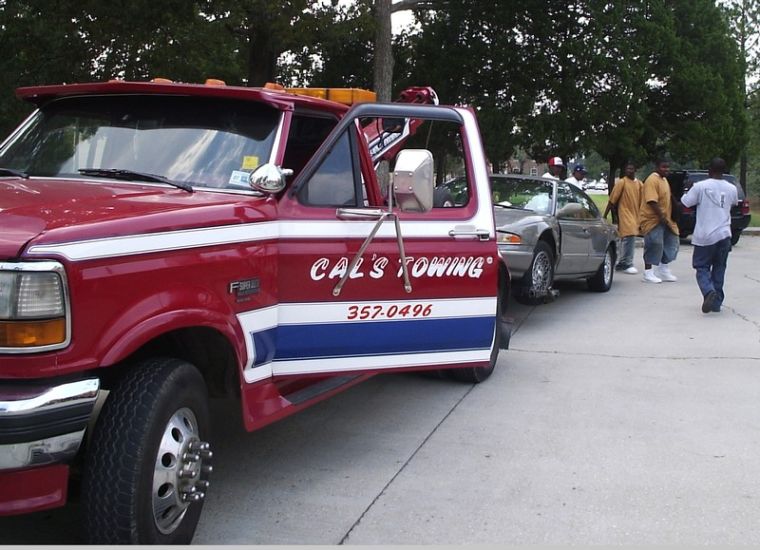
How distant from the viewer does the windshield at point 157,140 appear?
413 centimetres

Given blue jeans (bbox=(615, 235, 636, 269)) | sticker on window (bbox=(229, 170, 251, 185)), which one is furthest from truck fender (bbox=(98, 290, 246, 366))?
blue jeans (bbox=(615, 235, 636, 269))

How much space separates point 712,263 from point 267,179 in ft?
24.6

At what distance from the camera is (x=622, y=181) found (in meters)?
13.5

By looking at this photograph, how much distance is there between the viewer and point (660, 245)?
12.8 meters

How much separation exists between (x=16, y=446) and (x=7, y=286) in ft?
1.77

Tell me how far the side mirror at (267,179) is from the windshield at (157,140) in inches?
6.8

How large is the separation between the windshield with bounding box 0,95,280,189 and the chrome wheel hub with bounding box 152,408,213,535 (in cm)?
127

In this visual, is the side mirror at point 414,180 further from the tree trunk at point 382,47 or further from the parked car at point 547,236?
the tree trunk at point 382,47

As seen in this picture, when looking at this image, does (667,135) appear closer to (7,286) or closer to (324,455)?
(324,455)

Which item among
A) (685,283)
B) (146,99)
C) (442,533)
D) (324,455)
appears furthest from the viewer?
(685,283)

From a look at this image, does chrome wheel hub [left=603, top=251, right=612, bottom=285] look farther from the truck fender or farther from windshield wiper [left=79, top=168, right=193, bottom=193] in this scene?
the truck fender

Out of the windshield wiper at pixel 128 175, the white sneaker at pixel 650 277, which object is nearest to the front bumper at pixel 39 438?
the windshield wiper at pixel 128 175

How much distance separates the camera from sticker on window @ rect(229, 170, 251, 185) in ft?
13.3

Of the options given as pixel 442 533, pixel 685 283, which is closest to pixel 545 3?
pixel 685 283
